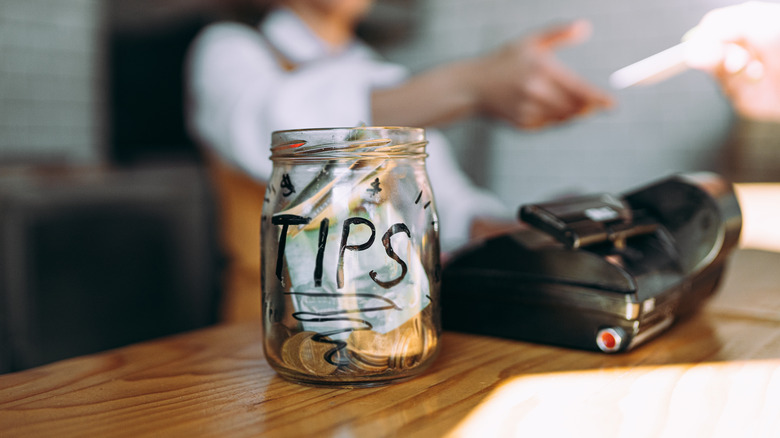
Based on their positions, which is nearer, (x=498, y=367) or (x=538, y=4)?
(x=498, y=367)

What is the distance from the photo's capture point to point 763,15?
660 mm

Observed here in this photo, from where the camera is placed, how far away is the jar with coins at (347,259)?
1.22 feet

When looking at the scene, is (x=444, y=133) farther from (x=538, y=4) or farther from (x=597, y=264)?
(x=597, y=264)

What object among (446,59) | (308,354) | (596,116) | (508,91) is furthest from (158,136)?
(308,354)

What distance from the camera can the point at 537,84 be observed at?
0.89 m

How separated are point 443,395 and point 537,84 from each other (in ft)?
2.02

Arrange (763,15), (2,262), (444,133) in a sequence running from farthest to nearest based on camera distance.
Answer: (444,133) < (2,262) < (763,15)

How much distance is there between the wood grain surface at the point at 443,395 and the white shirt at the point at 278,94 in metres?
0.49

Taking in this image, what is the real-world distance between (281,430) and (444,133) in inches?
116

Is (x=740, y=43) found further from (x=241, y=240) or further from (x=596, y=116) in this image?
(x=596, y=116)

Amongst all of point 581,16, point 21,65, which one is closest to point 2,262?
point 21,65

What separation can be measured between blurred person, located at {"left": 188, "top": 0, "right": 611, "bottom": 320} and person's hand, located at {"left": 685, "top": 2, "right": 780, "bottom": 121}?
142mm

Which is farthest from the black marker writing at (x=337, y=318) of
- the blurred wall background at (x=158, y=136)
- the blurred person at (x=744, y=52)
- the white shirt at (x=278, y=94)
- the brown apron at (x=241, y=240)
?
the blurred wall background at (x=158, y=136)

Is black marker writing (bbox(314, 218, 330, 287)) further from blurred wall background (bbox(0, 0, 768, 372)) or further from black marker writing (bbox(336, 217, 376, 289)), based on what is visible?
blurred wall background (bbox(0, 0, 768, 372))
